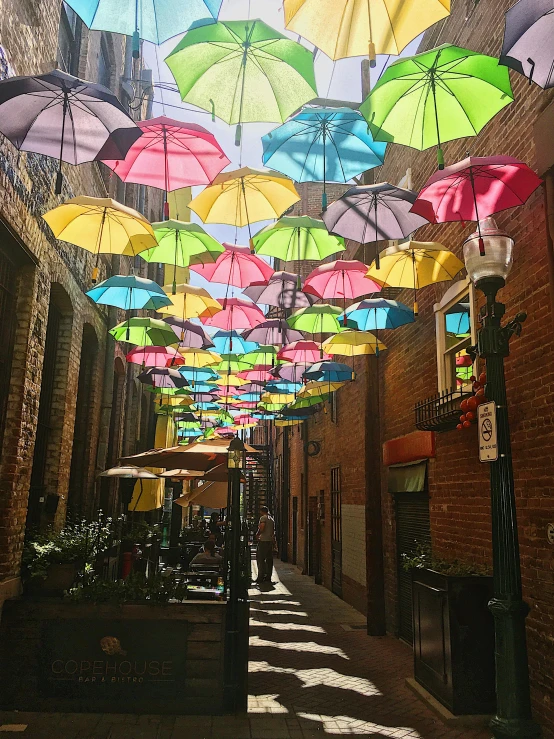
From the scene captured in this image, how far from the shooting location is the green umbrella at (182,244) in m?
7.34

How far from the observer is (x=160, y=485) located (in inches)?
569

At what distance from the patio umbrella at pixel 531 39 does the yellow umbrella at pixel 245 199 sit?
114 inches

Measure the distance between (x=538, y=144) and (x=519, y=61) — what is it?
2.01 m

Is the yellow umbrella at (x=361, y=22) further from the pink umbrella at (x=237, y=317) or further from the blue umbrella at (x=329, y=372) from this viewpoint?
the blue umbrella at (x=329, y=372)

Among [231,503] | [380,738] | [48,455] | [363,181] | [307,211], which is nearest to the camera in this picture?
[380,738]

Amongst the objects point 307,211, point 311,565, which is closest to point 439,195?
point 311,565

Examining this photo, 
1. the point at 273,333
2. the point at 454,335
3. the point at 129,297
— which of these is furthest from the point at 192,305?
the point at 454,335

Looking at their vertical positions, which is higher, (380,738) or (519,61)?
(519,61)

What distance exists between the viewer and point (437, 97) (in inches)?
202

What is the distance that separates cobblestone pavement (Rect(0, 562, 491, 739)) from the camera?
17.9 ft

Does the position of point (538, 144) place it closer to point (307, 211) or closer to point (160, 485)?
point (160, 485)

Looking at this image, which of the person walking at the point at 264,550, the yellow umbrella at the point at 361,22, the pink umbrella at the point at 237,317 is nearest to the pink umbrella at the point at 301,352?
the pink umbrella at the point at 237,317

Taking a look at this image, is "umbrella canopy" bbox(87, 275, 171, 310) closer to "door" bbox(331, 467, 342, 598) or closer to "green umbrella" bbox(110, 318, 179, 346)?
"green umbrella" bbox(110, 318, 179, 346)

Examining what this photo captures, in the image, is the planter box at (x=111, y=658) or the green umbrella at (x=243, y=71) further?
the planter box at (x=111, y=658)
